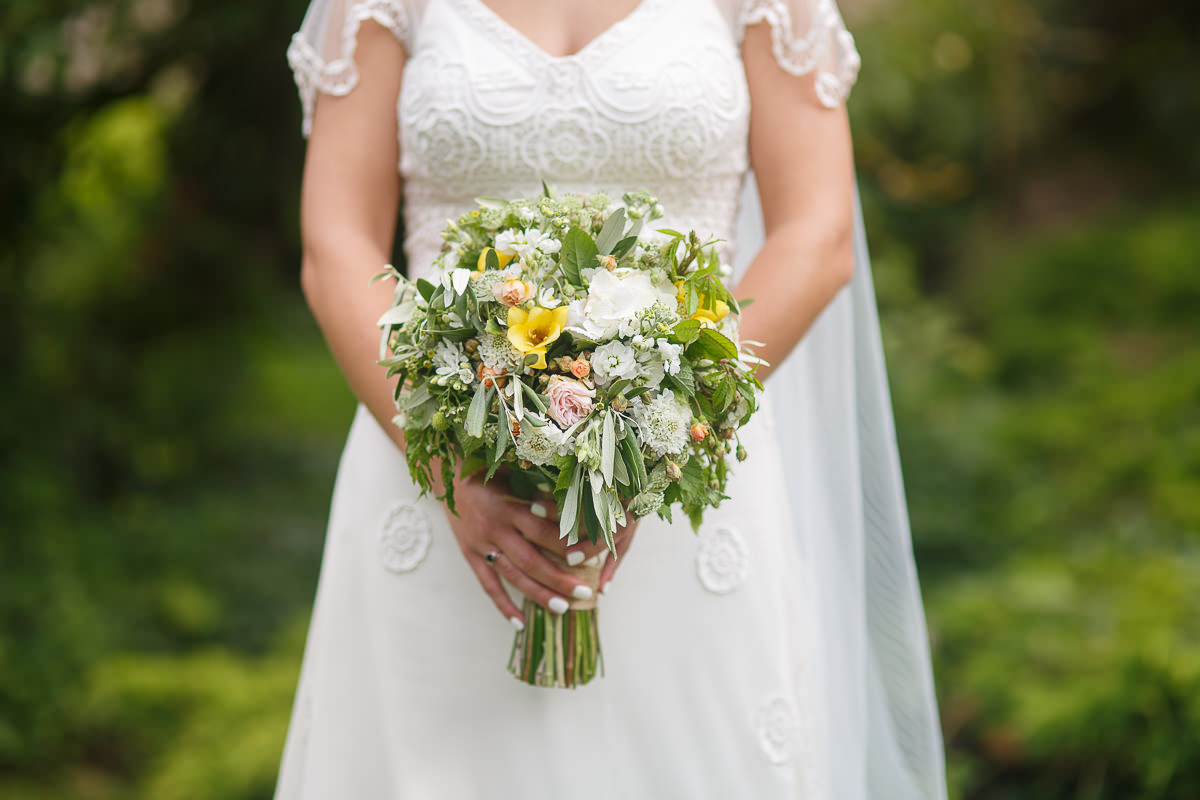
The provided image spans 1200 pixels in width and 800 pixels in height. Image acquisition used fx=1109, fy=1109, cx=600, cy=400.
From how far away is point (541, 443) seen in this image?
1.45 m

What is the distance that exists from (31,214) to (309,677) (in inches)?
145

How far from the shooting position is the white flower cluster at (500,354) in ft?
4.81

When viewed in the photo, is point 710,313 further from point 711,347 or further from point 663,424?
point 663,424

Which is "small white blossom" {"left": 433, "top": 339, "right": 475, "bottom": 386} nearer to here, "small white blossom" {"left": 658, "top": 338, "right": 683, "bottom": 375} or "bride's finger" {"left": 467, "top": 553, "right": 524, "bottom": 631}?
"small white blossom" {"left": 658, "top": 338, "right": 683, "bottom": 375}

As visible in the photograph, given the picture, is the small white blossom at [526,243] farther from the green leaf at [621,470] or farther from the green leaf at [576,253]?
the green leaf at [621,470]

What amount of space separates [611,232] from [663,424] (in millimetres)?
286

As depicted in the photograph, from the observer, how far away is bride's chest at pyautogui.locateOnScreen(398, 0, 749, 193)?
6.23 feet

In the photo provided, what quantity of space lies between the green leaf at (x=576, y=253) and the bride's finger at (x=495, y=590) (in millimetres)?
542

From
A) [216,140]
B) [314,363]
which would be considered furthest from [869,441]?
[314,363]

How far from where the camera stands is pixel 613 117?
190 centimetres

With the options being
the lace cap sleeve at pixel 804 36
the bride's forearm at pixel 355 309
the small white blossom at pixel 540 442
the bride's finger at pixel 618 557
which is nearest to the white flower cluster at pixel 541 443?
the small white blossom at pixel 540 442

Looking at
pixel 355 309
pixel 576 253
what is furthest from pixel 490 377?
pixel 355 309

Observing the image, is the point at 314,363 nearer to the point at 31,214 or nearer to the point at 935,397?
the point at 31,214

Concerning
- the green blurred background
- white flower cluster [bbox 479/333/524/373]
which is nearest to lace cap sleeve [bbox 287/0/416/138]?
white flower cluster [bbox 479/333/524/373]
